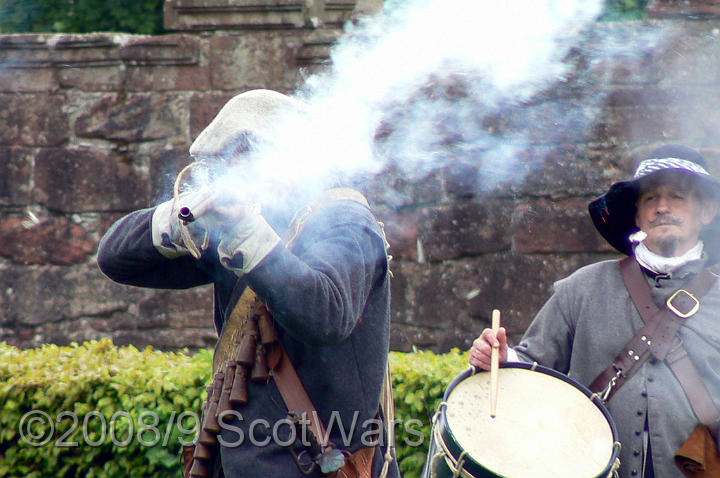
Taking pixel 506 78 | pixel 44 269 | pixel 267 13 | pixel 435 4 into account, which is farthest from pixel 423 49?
pixel 44 269

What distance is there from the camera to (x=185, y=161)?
5.83 metres

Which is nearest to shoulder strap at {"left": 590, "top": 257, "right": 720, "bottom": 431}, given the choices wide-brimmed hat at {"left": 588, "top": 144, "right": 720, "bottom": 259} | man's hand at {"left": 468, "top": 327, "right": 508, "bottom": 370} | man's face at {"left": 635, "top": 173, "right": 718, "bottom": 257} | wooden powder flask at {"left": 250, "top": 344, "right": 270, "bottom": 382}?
man's face at {"left": 635, "top": 173, "right": 718, "bottom": 257}

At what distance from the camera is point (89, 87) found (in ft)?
19.6

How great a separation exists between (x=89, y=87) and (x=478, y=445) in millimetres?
4215

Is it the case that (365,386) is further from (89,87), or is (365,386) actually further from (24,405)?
(89,87)

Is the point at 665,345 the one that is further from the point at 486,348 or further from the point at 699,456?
the point at 486,348

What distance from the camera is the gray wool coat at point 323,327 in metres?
2.24

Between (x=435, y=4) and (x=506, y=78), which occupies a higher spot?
(x=435, y=4)

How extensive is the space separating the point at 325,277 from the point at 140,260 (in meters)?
0.74

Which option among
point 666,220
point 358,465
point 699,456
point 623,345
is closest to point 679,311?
point 623,345

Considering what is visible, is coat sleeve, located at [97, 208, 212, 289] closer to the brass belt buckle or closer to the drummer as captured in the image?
the drummer

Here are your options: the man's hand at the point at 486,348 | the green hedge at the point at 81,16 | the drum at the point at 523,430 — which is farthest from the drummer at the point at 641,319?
the green hedge at the point at 81,16

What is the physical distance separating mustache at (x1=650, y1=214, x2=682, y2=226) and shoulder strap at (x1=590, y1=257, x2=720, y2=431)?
0.22 metres

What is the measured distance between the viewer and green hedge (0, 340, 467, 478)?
4.20m
